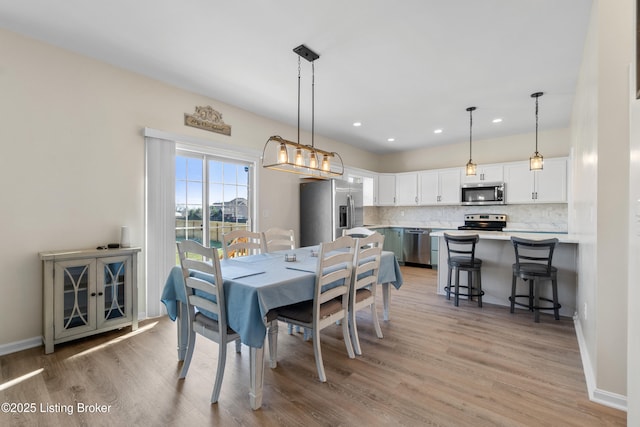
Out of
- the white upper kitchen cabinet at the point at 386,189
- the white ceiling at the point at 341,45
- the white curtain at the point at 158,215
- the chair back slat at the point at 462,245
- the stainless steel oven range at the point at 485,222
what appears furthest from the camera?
the white upper kitchen cabinet at the point at 386,189

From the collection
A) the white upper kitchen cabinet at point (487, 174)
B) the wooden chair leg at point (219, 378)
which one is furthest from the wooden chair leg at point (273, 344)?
the white upper kitchen cabinet at point (487, 174)

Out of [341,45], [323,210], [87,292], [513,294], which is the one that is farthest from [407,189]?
[87,292]

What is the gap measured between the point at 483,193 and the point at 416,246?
169 centimetres

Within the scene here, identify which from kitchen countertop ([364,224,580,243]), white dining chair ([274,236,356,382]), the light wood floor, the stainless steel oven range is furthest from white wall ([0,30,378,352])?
the stainless steel oven range

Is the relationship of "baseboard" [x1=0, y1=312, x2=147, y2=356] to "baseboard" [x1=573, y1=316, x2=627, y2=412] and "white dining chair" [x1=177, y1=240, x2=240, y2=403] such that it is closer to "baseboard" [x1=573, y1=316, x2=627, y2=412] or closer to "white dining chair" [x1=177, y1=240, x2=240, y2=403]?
"white dining chair" [x1=177, y1=240, x2=240, y2=403]

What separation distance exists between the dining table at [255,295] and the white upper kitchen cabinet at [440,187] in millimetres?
4581

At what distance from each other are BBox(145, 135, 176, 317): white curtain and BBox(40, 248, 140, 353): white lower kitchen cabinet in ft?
1.21

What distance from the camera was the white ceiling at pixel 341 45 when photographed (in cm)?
224

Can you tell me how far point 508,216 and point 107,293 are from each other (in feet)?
21.8

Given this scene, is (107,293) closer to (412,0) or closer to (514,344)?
(412,0)

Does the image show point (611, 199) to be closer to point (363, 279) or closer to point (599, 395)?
point (599, 395)

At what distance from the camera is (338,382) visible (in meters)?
2.11

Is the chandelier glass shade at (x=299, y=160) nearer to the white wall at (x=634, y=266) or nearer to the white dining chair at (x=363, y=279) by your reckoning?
the white dining chair at (x=363, y=279)

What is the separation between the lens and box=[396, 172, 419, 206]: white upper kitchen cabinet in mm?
6777
